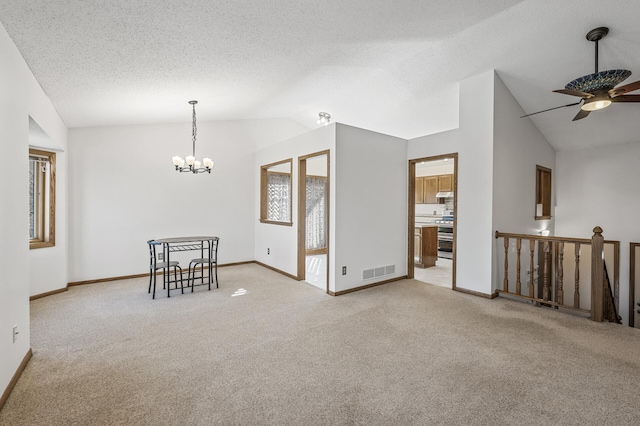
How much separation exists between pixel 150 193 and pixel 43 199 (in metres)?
1.40

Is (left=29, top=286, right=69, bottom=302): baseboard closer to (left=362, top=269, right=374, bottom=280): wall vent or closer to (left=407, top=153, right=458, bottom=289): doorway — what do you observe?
(left=362, top=269, right=374, bottom=280): wall vent

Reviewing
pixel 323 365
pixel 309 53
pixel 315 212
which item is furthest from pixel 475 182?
pixel 315 212

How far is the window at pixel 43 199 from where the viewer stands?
4.16 m

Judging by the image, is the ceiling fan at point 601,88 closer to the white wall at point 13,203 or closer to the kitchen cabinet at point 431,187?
the kitchen cabinet at point 431,187

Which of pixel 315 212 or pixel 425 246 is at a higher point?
pixel 315 212

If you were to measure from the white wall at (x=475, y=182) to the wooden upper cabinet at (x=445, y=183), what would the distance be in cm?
326

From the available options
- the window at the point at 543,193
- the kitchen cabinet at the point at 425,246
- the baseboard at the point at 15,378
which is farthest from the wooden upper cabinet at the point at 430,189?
the baseboard at the point at 15,378

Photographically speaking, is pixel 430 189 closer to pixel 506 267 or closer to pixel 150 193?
pixel 506 267

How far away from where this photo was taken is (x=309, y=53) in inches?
131

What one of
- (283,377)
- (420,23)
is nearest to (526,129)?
(420,23)

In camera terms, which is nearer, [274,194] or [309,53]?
[309,53]

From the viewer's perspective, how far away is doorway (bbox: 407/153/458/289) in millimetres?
5113

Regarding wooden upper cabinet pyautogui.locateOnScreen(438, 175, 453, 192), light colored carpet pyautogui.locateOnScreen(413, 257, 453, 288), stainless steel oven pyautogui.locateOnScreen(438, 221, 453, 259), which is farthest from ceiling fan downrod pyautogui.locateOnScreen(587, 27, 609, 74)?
stainless steel oven pyautogui.locateOnScreen(438, 221, 453, 259)

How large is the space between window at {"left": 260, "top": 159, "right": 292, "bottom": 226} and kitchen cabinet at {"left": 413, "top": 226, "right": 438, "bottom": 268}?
2.77m
